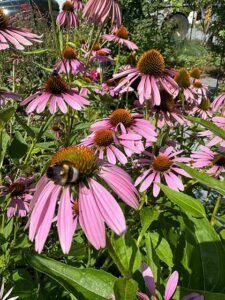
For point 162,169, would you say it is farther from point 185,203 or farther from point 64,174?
point 64,174

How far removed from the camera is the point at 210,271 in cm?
72

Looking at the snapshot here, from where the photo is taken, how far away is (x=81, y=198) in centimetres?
66

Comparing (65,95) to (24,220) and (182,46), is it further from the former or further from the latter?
(182,46)

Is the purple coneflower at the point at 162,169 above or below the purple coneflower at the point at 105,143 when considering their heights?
below

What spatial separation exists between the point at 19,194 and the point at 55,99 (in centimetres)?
32

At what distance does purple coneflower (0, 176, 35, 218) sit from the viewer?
4.11 ft

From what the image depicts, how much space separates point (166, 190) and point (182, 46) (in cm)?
596

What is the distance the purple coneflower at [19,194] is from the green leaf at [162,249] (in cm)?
43

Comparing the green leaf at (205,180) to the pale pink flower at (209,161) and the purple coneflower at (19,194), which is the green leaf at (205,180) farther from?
the purple coneflower at (19,194)

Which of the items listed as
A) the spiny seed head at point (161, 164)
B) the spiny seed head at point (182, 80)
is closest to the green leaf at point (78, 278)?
the spiny seed head at point (161, 164)

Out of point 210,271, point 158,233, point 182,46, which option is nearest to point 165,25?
point 182,46

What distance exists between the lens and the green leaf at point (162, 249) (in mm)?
952

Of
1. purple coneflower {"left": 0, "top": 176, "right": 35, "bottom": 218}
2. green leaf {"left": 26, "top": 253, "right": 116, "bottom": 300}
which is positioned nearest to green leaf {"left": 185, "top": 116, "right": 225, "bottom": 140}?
green leaf {"left": 26, "top": 253, "right": 116, "bottom": 300}

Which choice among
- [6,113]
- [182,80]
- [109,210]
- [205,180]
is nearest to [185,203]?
[205,180]
